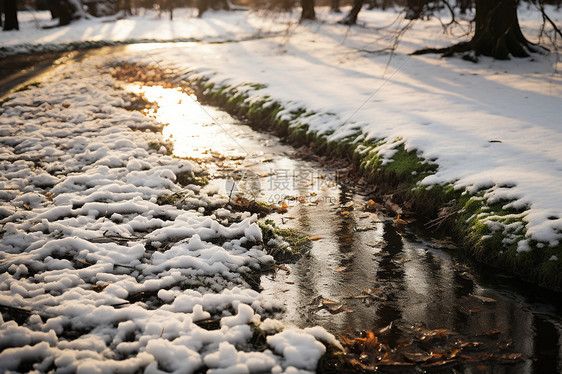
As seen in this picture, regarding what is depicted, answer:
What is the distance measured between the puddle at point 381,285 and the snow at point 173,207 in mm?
380

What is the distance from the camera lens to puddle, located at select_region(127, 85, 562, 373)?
3117mm

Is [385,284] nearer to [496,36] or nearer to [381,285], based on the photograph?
[381,285]

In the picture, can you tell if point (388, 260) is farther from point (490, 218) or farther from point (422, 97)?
point (422, 97)

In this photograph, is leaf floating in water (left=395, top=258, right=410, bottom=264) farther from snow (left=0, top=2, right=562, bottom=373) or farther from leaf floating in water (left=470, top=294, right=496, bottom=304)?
snow (left=0, top=2, right=562, bottom=373)

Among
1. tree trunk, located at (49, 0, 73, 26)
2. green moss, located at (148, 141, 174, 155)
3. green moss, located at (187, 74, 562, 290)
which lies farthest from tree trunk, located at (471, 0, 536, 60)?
tree trunk, located at (49, 0, 73, 26)

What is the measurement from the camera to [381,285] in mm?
3756

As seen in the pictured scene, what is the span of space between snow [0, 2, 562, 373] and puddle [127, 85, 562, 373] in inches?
→ 14.9

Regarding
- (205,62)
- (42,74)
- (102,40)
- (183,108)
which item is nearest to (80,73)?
(42,74)

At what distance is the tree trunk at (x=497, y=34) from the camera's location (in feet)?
33.0

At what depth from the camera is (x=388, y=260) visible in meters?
4.18

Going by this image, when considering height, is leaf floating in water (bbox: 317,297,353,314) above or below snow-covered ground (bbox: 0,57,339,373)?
below

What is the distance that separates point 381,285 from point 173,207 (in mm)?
2572

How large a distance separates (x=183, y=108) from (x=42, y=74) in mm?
5779

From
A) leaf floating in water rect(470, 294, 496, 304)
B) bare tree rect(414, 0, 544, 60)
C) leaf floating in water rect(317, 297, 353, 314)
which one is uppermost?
bare tree rect(414, 0, 544, 60)
